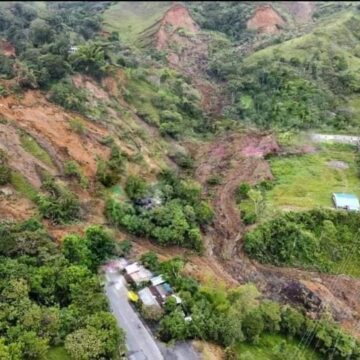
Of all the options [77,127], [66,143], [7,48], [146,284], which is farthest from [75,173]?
[7,48]

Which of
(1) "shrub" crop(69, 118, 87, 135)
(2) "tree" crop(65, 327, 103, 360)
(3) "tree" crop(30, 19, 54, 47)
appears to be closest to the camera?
(2) "tree" crop(65, 327, 103, 360)

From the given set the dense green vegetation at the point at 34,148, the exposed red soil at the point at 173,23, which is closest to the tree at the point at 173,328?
the dense green vegetation at the point at 34,148

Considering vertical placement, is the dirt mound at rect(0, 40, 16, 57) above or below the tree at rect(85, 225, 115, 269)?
above

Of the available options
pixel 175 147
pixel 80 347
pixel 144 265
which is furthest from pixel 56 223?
pixel 175 147

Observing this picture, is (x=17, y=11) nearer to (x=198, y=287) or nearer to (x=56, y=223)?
(x=56, y=223)

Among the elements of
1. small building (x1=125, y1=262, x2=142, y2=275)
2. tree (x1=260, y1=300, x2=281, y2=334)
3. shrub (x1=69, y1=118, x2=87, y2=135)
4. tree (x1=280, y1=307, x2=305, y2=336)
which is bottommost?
tree (x1=280, y1=307, x2=305, y2=336)

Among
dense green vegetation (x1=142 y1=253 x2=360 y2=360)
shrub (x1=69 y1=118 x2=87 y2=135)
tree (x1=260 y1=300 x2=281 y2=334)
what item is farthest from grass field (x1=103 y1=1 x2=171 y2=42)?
tree (x1=260 y1=300 x2=281 y2=334)

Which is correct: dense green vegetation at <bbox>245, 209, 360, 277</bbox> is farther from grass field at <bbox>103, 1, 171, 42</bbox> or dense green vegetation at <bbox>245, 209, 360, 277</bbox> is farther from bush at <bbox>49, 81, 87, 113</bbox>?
grass field at <bbox>103, 1, 171, 42</bbox>
